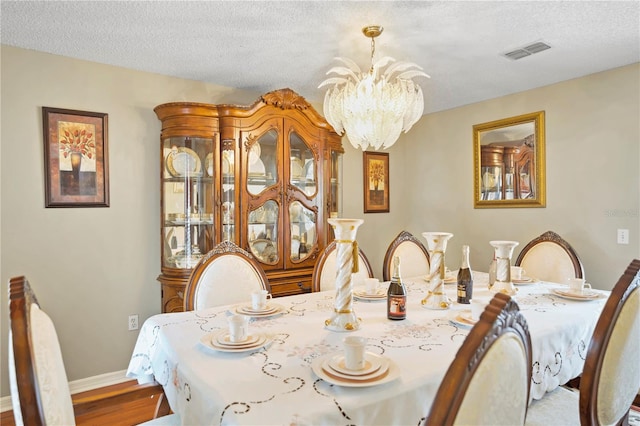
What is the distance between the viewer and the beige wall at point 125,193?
2.44m

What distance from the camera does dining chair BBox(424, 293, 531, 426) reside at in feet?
2.38

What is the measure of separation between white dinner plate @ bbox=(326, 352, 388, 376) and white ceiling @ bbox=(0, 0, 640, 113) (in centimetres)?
161

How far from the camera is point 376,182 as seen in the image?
4.21m

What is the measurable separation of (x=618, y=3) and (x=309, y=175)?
215 cm

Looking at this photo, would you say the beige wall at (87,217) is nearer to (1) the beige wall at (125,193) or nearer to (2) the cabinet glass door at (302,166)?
(1) the beige wall at (125,193)

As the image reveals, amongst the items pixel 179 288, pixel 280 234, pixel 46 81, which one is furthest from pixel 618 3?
pixel 46 81

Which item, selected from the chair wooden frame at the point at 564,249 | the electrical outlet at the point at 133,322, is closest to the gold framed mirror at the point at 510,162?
the chair wooden frame at the point at 564,249

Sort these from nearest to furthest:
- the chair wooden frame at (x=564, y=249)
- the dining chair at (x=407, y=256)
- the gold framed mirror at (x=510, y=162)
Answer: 1. the chair wooden frame at (x=564, y=249)
2. the dining chair at (x=407, y=256)
3. the gold framed mirror at (x=510, y=162)

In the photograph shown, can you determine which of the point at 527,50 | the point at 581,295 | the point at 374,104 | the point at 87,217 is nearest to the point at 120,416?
the point at 87,217

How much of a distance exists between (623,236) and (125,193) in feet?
11.7

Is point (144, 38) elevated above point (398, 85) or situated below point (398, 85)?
above

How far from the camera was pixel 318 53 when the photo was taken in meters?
2.53

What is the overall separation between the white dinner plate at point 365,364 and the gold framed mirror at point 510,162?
2740 millimetres

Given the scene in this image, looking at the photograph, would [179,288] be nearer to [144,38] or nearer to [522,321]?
[144,38]
